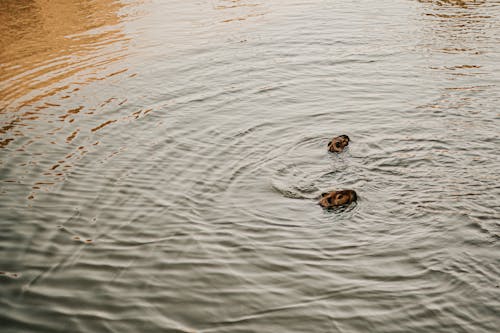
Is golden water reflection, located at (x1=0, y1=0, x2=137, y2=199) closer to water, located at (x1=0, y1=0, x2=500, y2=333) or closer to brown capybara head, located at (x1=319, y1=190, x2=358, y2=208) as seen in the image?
water, located at (x1=0, y1=0, x2=500, y2=333)

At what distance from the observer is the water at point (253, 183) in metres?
5.22

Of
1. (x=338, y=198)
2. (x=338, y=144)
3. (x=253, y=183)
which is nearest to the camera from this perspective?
(x=338, y=198)

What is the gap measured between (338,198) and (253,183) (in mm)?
1527

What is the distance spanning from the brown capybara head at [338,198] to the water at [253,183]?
136 millimetres

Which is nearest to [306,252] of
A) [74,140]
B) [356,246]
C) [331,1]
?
[356,246]

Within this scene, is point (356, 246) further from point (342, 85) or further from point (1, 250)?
point (342, 85)

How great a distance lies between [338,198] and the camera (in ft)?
21.9

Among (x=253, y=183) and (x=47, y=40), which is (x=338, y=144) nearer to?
(x=253, y=183)

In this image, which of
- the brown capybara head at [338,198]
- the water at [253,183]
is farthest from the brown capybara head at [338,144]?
the brown capybara head at [338,198]

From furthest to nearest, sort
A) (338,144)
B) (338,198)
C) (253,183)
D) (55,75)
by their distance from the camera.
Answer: (55,75) → (338,144) → (253,183) → (338,198)

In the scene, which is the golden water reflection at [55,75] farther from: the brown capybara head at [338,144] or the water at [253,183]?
the brown capybara head at [338,144]

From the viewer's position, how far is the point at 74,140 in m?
9.12

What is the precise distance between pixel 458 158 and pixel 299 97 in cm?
414

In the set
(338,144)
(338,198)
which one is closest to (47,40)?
(338,144)
